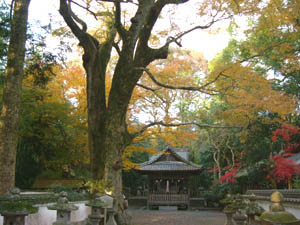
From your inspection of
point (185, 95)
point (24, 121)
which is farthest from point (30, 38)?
point (185, 95)

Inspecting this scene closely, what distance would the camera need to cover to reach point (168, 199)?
79.2 feet

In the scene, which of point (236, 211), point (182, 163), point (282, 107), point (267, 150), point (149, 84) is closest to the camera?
point (236, 211)

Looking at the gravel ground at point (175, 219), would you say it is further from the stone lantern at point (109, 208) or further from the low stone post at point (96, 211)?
the low stone post at point (96, 211)

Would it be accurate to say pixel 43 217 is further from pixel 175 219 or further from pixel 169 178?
pixel 169 178

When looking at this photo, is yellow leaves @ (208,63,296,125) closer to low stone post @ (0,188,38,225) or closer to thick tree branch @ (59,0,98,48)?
thick tree branch @ (59,0,98,48)

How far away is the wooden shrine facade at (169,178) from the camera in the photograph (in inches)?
951

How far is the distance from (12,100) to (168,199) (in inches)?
754

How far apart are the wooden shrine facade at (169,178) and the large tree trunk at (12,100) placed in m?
17.1

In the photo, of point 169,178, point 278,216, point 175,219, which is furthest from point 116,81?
point 169,178

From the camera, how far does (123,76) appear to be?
9.74 metres

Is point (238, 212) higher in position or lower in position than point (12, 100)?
lower

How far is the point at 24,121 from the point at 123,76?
4.95 metres

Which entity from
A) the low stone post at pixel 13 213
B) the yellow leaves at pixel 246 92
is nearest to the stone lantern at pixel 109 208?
the low stone post at pixel 13 213

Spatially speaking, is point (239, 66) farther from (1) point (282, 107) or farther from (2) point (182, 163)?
(2) point (182, 163)
